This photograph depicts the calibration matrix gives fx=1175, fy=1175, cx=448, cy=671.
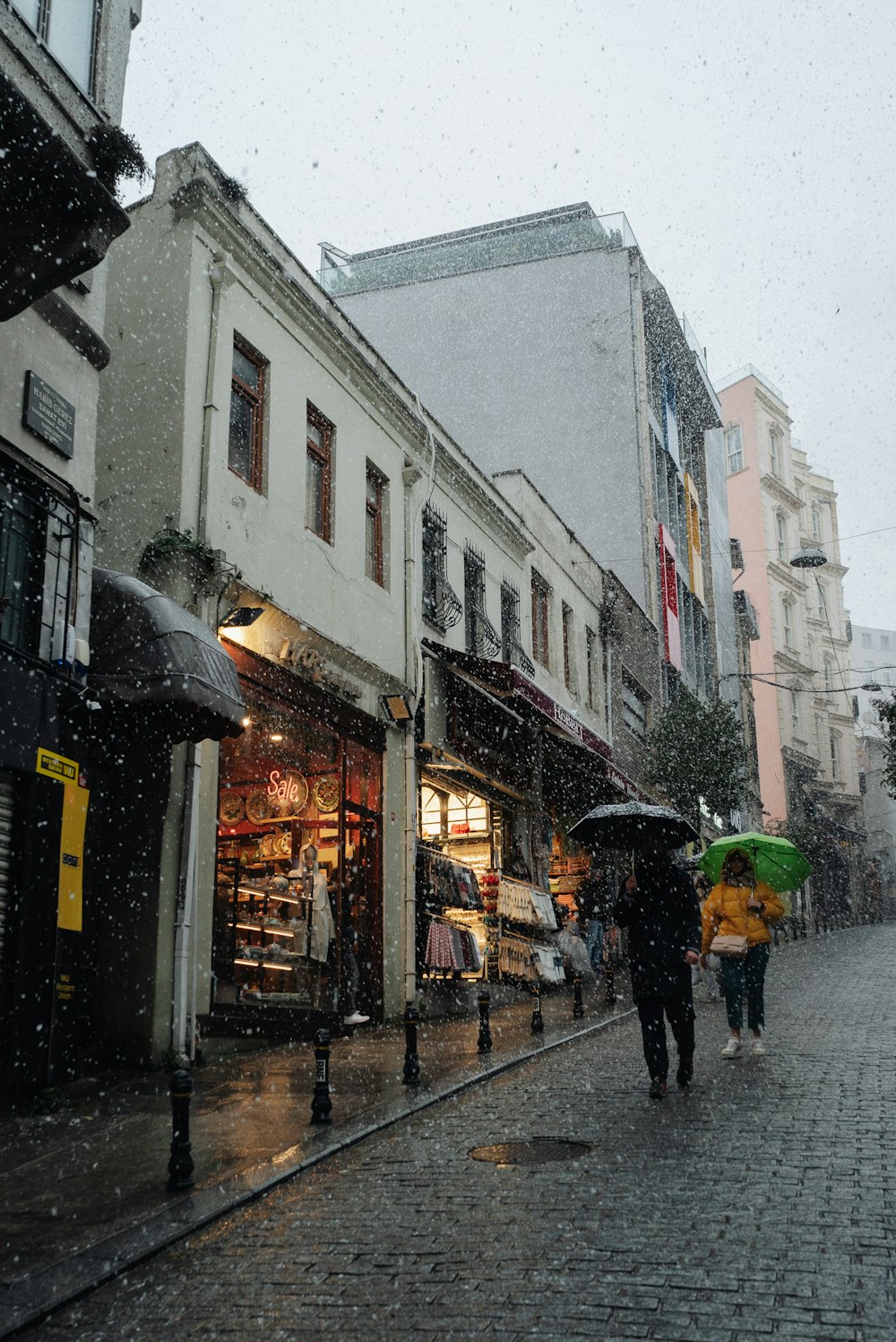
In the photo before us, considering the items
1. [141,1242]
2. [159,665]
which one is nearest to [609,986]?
[159,665]

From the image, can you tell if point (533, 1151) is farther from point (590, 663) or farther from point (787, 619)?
point (787, 619)

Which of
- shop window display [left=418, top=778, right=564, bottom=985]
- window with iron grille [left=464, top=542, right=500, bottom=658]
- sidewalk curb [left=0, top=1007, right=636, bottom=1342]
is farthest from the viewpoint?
window with iron grille [left=464, top=542, right=500, bottom=658]

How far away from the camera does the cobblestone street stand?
4188 millimetres

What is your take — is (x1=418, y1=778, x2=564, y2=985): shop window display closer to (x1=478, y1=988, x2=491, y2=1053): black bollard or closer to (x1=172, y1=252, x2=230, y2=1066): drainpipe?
(x1=478, y1=988, x2=491, y2=1053): black bollard

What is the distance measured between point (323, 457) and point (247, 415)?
1.89m

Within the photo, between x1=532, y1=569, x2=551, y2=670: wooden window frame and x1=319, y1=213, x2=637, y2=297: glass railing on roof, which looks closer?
x1=532, y1=569, x2=551, y2=670: wooden window frame

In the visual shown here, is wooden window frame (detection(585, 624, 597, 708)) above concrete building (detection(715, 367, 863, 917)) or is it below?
below

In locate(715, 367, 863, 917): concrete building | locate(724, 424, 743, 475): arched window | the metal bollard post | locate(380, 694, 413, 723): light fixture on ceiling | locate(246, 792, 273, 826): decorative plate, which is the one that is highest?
locate(724, 424, 743, 475): arched window

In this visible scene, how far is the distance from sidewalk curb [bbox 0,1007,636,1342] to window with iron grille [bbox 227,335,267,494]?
784 centimetres

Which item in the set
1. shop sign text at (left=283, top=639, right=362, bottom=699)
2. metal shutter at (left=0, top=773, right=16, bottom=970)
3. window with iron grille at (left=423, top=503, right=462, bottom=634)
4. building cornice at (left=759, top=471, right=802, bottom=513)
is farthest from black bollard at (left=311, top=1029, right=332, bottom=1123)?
building cornice at (left=759, top=471, right=802, bottom=513)

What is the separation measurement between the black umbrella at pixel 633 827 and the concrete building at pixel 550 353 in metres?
20.0

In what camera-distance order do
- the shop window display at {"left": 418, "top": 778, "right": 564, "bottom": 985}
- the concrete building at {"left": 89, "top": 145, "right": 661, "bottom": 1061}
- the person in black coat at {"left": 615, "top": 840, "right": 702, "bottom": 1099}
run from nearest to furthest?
the person in black coat at {"left": 615, "top": 840, "right": 702, "bottom": 1099}
the concrete building at {"left": 89, "top": 145, "right": 661, "bottom": 1061}
the shop window display at {"left": 418, "top": 778, "right": 564, "bottom": 985}

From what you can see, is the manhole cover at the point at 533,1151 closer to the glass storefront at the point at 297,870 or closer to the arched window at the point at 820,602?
the glass storefront at the point at 297,870

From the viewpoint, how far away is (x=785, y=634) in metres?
62.2
